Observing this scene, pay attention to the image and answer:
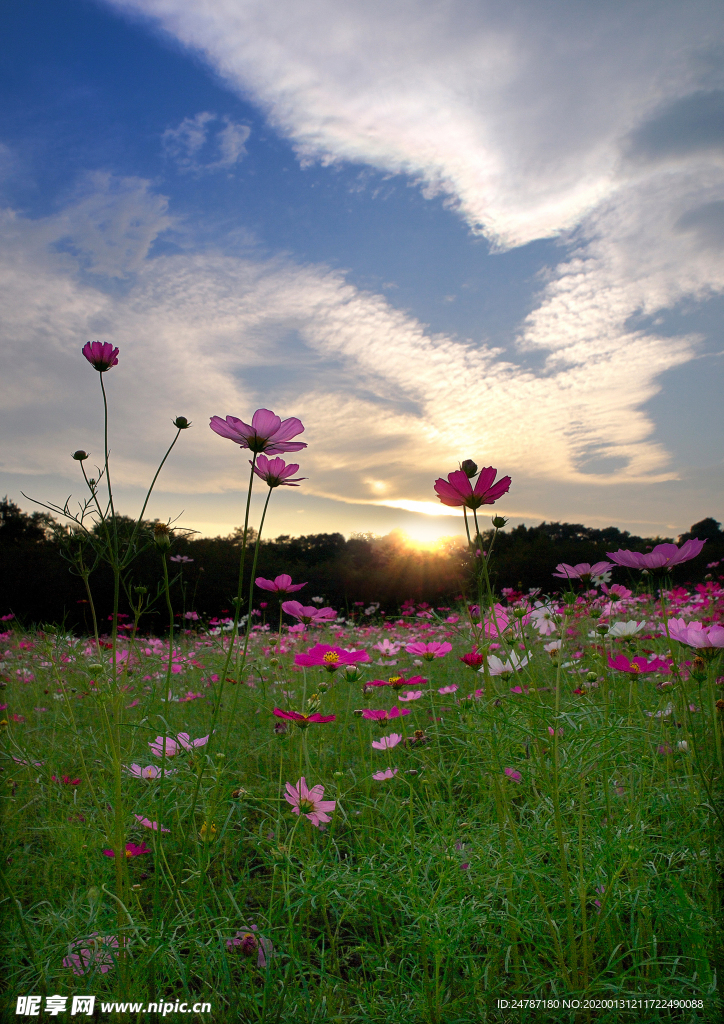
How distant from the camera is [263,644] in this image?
13.1 feet

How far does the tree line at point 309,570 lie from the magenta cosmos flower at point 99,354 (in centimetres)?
524

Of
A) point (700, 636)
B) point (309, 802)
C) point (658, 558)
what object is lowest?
point (309, 802)

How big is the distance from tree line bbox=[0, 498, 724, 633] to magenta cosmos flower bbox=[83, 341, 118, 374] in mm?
5245

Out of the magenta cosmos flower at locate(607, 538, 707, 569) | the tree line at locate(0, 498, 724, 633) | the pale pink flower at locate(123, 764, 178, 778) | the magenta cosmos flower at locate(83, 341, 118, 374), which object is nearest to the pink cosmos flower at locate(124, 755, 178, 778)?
the pale pink flower at locate(123, 764, 178, 778)

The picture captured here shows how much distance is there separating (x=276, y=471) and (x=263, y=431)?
14 centimetres

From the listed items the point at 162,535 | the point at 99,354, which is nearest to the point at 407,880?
the point at 162,535

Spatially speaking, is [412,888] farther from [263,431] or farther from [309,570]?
[309,570]

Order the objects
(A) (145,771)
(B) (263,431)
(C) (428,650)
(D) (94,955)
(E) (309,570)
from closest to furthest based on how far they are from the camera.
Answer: (D) (94,955) < (B) (263,431) < (A) (145,771) < (C) (428,650) < (E) (309,570)

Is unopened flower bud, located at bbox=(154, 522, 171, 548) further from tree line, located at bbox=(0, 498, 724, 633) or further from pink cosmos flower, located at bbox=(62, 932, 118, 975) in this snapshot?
tree line, located at bbox=(0, 498, 724, 633)

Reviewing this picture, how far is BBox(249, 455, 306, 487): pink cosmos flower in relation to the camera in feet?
3.69

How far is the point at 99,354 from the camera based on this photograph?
1.12 metres

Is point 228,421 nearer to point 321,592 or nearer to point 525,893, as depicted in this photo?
point 525,893

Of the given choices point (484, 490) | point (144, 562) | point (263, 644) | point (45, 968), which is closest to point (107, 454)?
point (484, 490)

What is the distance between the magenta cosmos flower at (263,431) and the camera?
99cm
